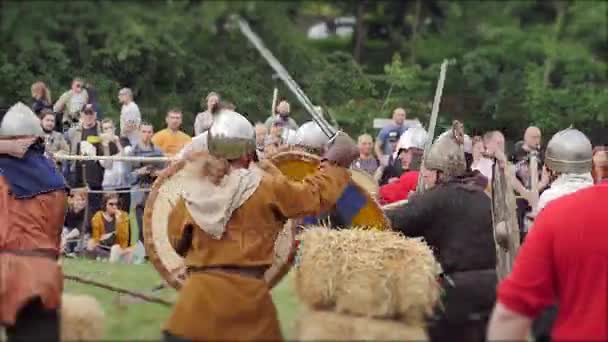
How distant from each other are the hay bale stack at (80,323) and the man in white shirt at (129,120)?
21.8 feet

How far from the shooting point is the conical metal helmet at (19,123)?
23.3 ft

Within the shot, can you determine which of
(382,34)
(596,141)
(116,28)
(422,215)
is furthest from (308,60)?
(422,215)

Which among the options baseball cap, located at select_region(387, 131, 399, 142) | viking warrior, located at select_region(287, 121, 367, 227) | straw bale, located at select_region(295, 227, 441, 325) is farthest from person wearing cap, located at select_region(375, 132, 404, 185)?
straw bale, located at select_region(295, 227, 441, 325)

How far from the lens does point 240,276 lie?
6.54 meters

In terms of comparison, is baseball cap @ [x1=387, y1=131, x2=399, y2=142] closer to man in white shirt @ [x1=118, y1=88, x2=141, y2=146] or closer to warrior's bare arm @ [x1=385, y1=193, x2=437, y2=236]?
man in white shirt @ [x1=118, y1=88, x2=141, y2=146]

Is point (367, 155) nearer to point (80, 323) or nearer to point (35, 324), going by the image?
point (80, 323)

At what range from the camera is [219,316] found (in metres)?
6.42

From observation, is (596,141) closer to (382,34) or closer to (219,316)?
(219,316)

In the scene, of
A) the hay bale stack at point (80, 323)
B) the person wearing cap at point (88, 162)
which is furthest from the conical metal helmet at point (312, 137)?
the person wearing cap at point (88, 162)

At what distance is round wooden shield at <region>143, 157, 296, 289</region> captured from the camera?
7.80 metres

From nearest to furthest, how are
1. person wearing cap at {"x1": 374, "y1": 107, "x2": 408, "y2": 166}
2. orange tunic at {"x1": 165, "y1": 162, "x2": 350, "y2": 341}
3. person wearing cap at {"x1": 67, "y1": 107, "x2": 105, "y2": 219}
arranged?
1. orange tunic at {"x1": 165, "y1": 162, "x2": 350, "y2": 341}
2. person wearing cap at {"x1": 67, "y1": 107, "x2": 105, "y2": 219}
3. person wearing cap at {"x1": 374, "y1": 107, "x2": 408, "y2": 166}

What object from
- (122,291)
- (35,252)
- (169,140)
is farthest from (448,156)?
(169,140)

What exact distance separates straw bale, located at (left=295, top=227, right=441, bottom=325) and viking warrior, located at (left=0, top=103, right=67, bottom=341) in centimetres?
127

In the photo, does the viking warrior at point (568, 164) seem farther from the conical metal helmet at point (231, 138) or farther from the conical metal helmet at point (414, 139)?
the conical metal helmet at point (414, 139)
